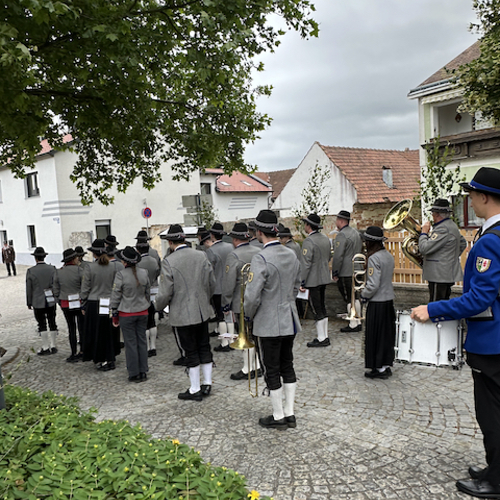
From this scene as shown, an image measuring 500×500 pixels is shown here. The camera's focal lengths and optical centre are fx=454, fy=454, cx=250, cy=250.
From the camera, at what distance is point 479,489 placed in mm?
3441

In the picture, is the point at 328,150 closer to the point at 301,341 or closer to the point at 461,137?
the point at 461,137

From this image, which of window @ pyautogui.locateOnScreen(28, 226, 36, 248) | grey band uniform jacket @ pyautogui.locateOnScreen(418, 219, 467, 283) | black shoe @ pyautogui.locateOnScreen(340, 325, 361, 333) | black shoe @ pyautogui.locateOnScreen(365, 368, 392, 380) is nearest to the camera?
black shoe @ pyautogui.locateOnScreen(365, 368, 392, 380)

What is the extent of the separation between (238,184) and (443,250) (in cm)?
3108

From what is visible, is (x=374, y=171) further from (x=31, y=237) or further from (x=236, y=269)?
(x=236, y=269)

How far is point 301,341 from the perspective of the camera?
27.4 ft

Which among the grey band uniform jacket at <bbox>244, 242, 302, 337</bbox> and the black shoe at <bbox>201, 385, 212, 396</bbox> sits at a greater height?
the grey band uniform jacket at <bbox>244, 242, 302, 337</bbox>

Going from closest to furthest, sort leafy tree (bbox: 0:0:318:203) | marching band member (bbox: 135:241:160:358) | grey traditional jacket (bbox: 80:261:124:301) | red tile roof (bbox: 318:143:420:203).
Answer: leafy tree (bbox: 0:0:318:203) < grey traditional jacket (bbox: 80:261:124:301) < marching band member (bbox: 135:241:160:358) < red tile roof (bbox: 318:143:420:203)

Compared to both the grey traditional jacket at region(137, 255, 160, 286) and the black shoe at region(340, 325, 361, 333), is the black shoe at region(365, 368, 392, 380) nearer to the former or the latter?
the black shoe at region(340, 325, 361, 333)

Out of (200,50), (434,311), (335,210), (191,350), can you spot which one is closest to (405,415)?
(434,311)

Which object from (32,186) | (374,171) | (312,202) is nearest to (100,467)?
(312,202)

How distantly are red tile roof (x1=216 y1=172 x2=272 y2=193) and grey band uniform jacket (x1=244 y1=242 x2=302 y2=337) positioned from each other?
3088cm

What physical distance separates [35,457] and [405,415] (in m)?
3.77

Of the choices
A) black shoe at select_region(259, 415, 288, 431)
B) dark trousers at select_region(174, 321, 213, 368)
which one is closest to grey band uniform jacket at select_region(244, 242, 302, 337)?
black shoe at select_region(259, 415, 288, 431)

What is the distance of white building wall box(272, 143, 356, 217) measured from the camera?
87.7 ft
